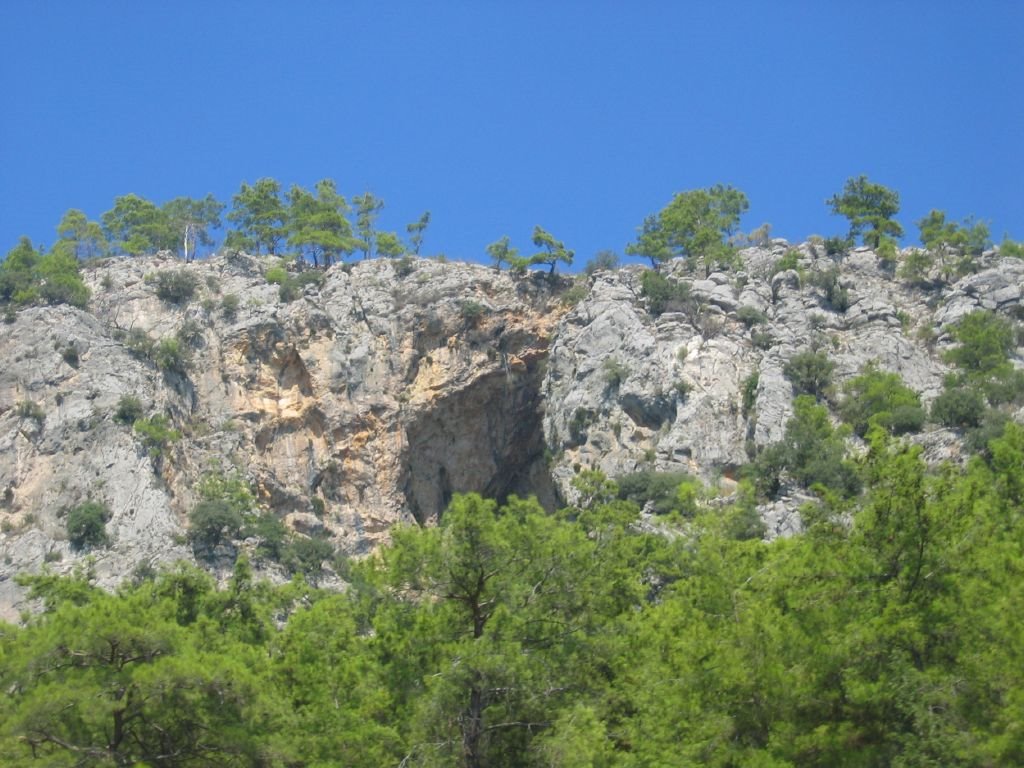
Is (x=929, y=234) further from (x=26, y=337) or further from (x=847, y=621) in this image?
(x=847, y=621)

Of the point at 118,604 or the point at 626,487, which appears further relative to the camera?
the point at 626,487

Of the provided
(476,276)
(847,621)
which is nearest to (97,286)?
(476,276)

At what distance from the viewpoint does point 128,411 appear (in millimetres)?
57125

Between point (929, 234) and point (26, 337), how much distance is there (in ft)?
134

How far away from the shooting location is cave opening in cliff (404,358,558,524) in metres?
61.7

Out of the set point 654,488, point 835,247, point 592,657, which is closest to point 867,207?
point 835,247

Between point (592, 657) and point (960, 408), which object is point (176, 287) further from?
point (592, 657)

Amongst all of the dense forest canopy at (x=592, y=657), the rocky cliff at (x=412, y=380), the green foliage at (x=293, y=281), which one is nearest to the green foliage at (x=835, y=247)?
the rocky cliff at (x=412, y=380)

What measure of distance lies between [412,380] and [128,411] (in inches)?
484

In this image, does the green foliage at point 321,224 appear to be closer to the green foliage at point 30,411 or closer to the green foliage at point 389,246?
the green foliage at point 389,246

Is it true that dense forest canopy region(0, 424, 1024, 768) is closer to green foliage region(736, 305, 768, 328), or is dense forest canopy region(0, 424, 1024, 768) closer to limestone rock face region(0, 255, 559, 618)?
limestone rock face region(0, 255, 559, 618)

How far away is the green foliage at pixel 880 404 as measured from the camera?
5188cm

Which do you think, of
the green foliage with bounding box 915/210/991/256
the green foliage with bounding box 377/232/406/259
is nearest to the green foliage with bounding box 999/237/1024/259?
the green foliage with bounding box 915/210/991/256

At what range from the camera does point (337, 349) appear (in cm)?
6303
